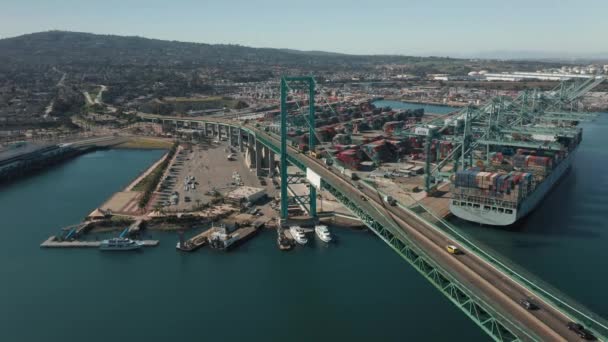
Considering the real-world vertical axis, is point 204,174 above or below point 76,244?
above

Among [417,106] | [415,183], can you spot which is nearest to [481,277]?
[415,183]

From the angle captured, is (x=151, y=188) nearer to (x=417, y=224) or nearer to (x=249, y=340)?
(x=249, y=340)

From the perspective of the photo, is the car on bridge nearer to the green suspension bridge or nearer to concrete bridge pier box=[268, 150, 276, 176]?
the green suspension bridge

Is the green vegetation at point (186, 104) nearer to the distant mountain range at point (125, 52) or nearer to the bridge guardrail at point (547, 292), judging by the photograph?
the bridge guardrail at point (547, 292)

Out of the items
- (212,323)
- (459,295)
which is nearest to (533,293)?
(459,295)

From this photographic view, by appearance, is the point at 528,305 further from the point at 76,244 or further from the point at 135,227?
the point at 76,244
